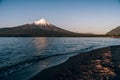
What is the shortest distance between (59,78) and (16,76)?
135 inches

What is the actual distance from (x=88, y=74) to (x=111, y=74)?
1.81 metres

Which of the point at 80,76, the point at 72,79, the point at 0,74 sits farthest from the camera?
the point at 0,74

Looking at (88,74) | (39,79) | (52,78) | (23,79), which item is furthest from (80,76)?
(23,79)

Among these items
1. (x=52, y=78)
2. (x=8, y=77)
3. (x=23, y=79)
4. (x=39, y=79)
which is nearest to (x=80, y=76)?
(x=52, y=78)

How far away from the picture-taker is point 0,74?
48.5 ft

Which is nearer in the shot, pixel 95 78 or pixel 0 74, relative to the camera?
pixel 95 78

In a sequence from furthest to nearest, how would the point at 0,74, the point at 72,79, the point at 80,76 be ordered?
the point at 0,74, the point at 80,76, the point at 72,79

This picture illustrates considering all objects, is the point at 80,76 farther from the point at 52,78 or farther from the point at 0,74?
the point at 0,74

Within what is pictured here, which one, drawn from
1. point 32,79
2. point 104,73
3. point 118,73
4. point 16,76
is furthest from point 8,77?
point 118,73

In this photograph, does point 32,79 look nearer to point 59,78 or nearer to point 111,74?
point 59,78

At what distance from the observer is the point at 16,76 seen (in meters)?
14.1

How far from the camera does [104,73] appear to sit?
15.0 meters

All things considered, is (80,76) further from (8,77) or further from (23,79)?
(8,77)

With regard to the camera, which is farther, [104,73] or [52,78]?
[104,73]
